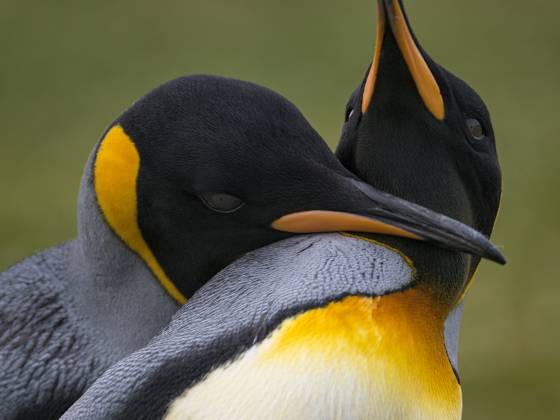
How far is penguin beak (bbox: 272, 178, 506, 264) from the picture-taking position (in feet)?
3.40

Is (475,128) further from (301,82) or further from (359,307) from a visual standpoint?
(301,82)

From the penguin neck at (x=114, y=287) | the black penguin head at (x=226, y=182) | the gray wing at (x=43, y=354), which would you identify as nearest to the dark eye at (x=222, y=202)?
the black penguin head at (x=226, y=182)

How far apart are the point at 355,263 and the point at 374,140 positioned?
13 cm

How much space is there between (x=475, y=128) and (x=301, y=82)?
11.2 ft

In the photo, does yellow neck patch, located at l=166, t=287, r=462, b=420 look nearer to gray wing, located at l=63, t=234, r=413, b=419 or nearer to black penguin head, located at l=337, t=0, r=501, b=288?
gray wing, located at l=63, t=234, r=413, b=419

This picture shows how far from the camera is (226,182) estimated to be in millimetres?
1054

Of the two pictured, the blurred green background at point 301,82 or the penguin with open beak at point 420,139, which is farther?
the blurred green background at point 301,82

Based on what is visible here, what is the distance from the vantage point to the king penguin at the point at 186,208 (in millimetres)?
1056

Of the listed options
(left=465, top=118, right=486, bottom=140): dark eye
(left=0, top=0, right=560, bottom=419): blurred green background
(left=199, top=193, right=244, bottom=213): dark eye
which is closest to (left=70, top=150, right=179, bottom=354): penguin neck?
(left=199, top=193, right=244, bottom=213): dark eye

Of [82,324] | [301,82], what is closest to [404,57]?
[82,324]

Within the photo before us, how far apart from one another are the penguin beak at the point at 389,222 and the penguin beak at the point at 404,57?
0.10 meters

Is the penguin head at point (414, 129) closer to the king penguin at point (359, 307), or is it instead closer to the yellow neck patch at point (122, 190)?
the king penguin at point (359, 307)

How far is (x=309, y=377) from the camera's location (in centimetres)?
99

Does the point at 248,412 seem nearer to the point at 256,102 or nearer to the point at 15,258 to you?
the point at 256,102
